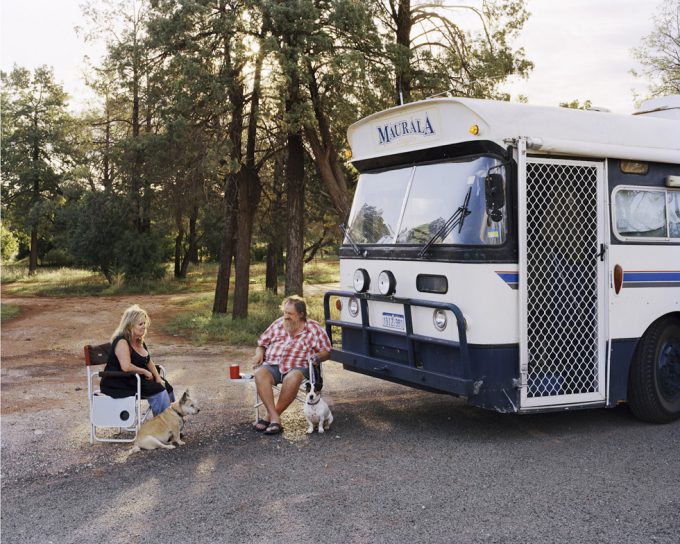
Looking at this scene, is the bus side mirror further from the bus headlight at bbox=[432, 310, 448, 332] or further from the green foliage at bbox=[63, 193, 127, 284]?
the green foliage at bbox=[63, 193, 127, 284]

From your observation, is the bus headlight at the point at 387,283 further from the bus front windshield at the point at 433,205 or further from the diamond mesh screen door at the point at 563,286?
the diamond mesh screen door at the point at 563,286

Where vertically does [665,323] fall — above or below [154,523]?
above

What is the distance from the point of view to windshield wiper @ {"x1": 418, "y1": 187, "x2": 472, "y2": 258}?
6.11m

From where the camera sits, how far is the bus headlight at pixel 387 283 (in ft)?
21.8

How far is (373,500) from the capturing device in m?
4.92

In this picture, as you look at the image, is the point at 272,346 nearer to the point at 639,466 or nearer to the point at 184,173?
the point at 639,466

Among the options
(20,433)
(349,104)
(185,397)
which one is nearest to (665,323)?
(185,397)

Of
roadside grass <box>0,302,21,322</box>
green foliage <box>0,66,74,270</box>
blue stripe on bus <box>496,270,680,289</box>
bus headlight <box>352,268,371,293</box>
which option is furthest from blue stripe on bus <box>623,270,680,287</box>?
green foliage <box>0,66,74,270</box>

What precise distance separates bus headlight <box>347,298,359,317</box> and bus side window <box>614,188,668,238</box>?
8.39 feet

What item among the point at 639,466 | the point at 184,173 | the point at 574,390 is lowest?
the point at 639,466

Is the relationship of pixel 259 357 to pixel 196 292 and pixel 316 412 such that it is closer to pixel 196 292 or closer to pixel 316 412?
pixel 316 412

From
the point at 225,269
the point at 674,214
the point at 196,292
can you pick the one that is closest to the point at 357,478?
the point at 674,214

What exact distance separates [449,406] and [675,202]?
3.06 m

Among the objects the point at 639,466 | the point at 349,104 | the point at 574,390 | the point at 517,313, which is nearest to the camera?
the point at 639,466
